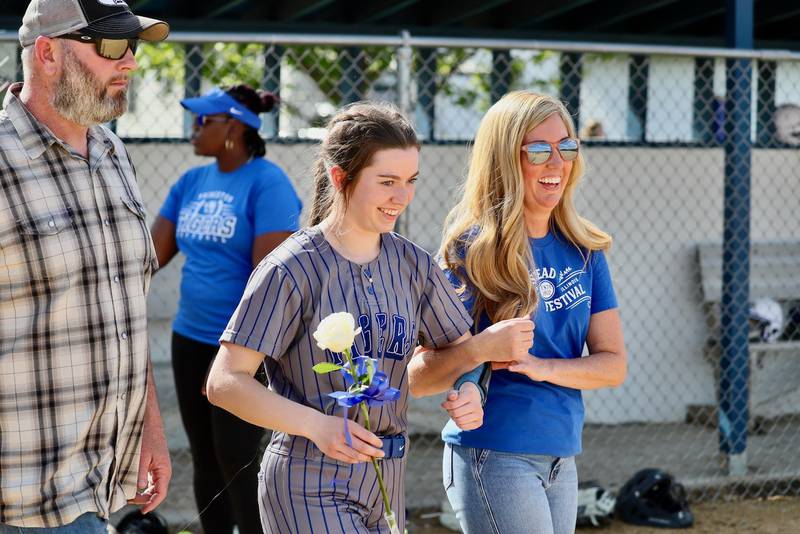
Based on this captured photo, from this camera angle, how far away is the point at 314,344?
2.37 meters

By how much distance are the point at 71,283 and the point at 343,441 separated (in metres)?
0.73

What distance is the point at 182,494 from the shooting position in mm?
6059

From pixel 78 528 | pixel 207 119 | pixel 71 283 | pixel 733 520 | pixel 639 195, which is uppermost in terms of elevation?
pixel 207 119

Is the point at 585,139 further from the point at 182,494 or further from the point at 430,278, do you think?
the point at 430,278

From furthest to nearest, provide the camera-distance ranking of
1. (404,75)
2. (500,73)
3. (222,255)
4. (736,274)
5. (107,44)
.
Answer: (500,73) < (736,274) < (404,75) < (222,255) < (107,44)

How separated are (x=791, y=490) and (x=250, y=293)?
16.3ft

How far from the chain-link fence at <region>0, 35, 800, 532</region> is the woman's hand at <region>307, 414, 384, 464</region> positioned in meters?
4.42

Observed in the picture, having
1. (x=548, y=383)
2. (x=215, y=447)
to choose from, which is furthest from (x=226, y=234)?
(x=548, y=383)

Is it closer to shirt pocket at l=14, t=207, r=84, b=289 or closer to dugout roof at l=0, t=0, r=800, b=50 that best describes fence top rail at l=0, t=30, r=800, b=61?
dugout roof at l=0, t=0, r=800, b=50

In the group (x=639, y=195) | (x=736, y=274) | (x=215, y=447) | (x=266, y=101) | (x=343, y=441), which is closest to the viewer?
(x=343, y=441)

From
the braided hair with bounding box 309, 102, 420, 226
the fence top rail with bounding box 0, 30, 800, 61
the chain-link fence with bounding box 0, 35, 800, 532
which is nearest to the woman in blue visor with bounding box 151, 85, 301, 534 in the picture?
the fence top rail with bounding box 0, 30, 800, 61

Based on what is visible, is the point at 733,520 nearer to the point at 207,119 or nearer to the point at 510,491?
the point at 510,491

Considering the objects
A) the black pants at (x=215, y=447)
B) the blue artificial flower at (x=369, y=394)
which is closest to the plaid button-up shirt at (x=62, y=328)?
the blue artificial flower at (x=369, y=394)

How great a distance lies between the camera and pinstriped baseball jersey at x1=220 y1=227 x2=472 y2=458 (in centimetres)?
234
